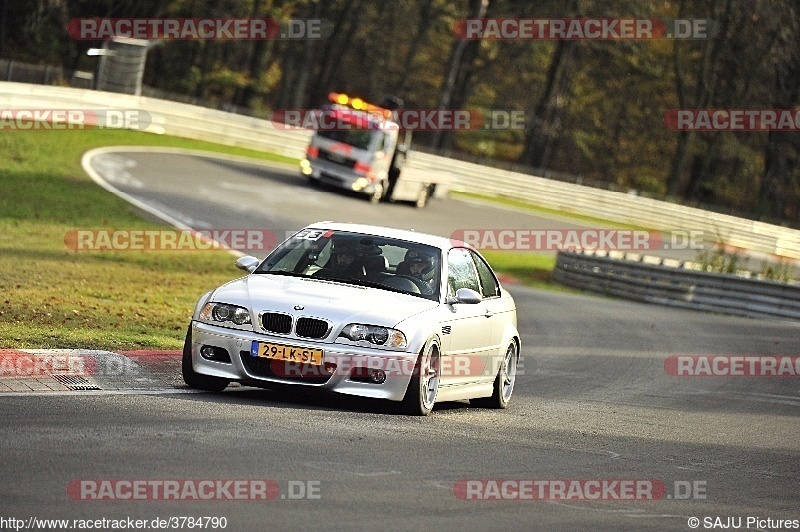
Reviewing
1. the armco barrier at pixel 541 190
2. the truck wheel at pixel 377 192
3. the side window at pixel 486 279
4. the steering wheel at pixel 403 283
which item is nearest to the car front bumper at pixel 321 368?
the steering wheel at pixel 403 283

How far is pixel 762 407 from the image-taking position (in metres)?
14.4

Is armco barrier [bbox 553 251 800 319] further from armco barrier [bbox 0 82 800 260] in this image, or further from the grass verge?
armco barrier [bbox 0 82 800 260]

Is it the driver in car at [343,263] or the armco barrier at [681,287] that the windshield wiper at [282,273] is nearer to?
the driver in car at [343,263]

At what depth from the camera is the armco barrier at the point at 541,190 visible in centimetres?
4212

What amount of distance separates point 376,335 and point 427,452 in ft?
4.93

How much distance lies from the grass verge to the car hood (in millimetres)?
2114

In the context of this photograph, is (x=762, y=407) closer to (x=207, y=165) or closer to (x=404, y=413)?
(x=404, y=413)

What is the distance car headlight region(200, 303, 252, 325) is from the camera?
9.97 m

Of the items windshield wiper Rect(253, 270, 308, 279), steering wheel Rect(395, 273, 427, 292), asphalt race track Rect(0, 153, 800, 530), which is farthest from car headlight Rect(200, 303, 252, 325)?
steering wheel Rect(395, 273, 427, 292)

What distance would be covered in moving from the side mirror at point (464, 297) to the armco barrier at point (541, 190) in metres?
30.9

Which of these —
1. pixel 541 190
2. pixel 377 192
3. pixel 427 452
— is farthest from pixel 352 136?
pixel 427 452

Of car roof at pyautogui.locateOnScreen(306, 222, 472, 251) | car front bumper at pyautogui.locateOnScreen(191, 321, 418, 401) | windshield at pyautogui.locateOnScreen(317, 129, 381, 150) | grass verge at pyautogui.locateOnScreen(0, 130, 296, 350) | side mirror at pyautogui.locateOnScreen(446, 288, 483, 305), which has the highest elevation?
car roof at pyautogui.locateOnScreen(306, 222, 472, 251)

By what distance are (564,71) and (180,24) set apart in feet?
58.4

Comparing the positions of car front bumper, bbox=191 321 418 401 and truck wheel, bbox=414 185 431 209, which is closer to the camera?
car front bumper, bbox=191 321 418 401
